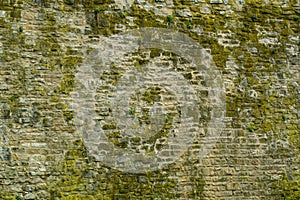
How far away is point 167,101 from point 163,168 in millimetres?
1035

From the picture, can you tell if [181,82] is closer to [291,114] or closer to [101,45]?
[101,45]

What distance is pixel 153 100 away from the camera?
7.71 metres

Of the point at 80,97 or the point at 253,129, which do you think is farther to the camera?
the point at 253,129

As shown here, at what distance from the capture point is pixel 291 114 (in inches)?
326

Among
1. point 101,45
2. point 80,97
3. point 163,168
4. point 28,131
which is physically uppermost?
point 101,45

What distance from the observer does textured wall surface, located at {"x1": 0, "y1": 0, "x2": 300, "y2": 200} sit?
7.12 metres

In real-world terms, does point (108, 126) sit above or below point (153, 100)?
below

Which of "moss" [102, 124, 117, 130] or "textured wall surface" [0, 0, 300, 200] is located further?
"moss" [102, 124, 117, 130]

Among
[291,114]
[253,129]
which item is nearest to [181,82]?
[253,129]

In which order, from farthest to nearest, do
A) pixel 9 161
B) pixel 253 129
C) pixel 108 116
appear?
pixel 253 129, pixel 108 116, pixel 9 161

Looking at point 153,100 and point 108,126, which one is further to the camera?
point 153,100

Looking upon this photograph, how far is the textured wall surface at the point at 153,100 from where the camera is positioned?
7.12 meters

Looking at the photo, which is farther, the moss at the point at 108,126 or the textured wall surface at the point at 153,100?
the moss at the point at 108,126

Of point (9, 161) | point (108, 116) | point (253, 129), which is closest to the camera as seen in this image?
point (9, 161)
